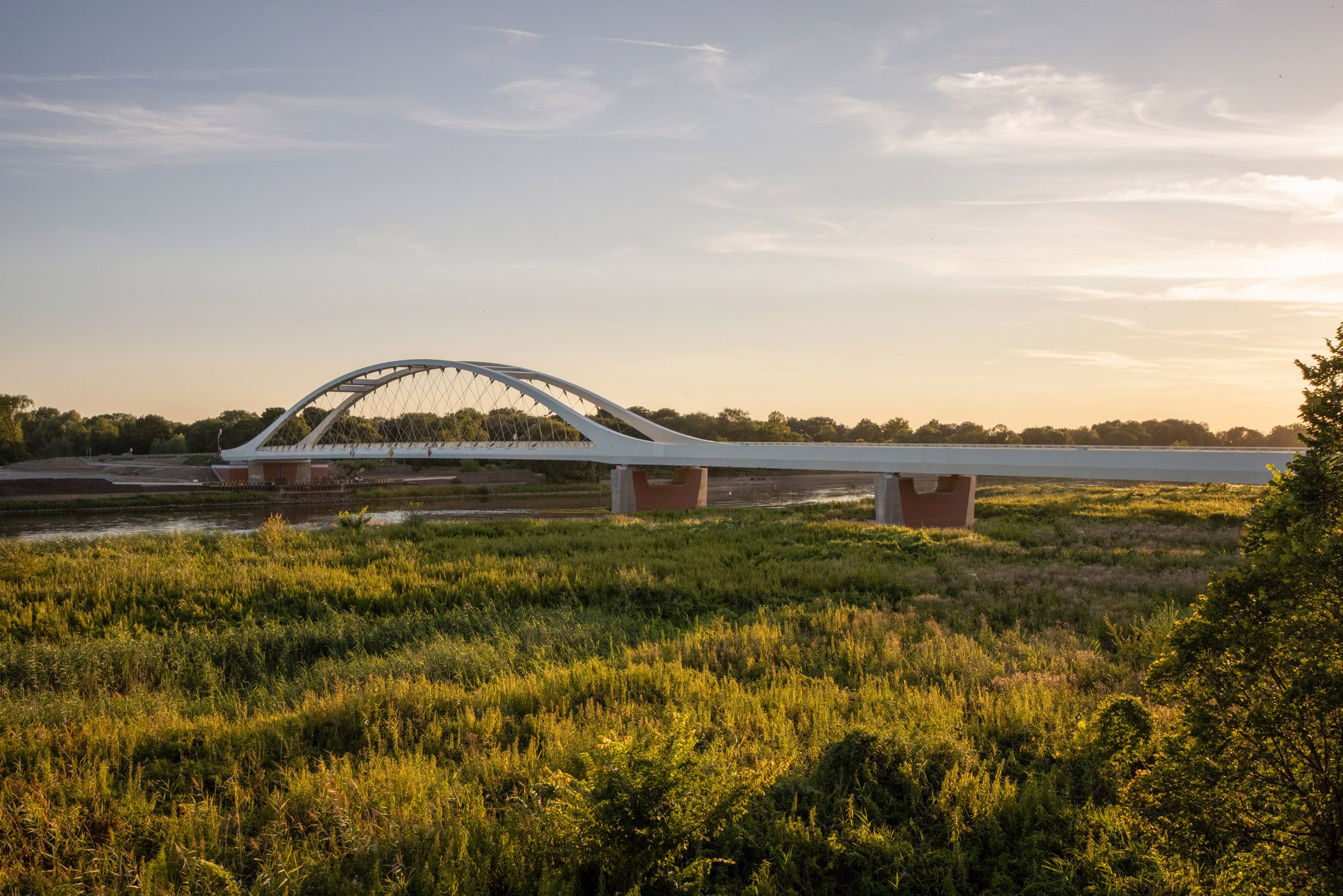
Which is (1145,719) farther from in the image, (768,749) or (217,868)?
(217,868)

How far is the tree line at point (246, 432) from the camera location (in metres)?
70.4

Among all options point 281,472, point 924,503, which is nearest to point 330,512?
point 281,472

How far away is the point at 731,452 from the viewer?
122 feet

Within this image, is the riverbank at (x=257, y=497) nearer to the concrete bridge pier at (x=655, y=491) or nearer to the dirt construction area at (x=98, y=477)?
the dirt construction area at (x=98, y=477)

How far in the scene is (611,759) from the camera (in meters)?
4.57

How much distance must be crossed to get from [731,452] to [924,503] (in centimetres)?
1029

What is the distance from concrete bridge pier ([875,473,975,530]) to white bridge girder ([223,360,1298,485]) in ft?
2.75

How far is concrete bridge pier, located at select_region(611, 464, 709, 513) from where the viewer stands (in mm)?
40844

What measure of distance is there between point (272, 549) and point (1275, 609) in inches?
759

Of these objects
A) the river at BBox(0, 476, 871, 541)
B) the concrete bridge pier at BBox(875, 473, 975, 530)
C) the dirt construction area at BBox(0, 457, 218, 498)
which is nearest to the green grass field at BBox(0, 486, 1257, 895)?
the concrete bridge pier at BBox(875, 473, 975, 530)

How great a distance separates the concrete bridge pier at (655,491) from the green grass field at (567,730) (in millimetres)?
25318

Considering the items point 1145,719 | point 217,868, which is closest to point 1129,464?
point 1145,719

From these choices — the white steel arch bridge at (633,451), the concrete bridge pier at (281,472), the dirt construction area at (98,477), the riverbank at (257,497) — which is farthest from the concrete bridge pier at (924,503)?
the concrete bridge pier at (281,472)

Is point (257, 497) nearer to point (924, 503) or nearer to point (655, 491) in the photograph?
point (655, 491)
